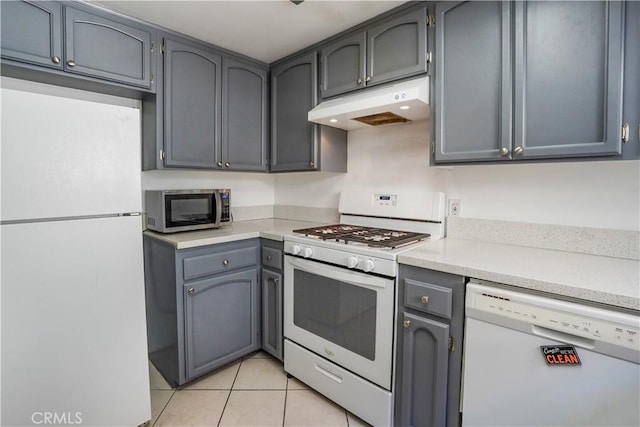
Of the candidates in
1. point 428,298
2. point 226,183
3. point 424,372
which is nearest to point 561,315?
point 428,298

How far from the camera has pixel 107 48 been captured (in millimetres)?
1667

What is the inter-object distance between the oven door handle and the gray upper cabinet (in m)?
1.11

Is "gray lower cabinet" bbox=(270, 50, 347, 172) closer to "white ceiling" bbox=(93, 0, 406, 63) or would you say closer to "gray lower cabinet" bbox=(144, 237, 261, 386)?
"white ceiling" bbox=(93, 0, 406, 63)

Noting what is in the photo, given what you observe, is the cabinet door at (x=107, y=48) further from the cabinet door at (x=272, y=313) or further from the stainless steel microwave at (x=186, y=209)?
the cabinet door at (x=272, y=313)

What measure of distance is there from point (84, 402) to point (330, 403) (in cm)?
121

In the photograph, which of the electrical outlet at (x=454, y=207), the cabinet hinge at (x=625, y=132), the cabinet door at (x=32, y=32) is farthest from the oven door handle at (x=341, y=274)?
the cabinet door at (x=32, y=32)

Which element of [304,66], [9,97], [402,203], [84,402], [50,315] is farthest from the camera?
[304,66]

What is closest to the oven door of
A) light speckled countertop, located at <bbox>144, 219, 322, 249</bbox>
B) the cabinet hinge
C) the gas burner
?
the gas burner

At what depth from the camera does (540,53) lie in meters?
1.26

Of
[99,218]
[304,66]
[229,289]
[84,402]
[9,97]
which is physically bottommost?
[84,402]

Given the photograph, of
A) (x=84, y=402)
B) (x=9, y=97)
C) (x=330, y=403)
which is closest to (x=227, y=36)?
(x=9, y=97)

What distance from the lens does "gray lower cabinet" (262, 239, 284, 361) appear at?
1964 millimetres

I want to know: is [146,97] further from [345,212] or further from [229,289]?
[345,212]

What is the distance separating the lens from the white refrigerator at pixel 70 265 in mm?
1107
